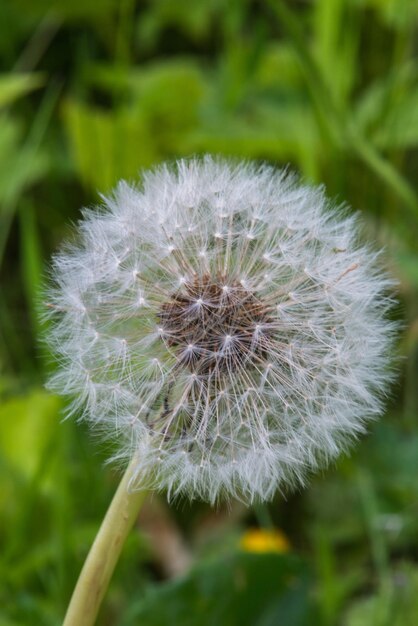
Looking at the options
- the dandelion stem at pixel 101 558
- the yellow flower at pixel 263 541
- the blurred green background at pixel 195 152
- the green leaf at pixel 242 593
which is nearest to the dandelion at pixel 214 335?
the dandelion stem at pixel 101 558

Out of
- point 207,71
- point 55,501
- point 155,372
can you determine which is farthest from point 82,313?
point 207,71

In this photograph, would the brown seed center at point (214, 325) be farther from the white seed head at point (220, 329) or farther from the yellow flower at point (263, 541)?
the yellow flower at point (263, 541)

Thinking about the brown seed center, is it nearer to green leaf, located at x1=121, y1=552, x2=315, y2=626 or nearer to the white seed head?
the white seed head

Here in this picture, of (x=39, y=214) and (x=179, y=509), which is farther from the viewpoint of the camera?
(x=39, y=214)

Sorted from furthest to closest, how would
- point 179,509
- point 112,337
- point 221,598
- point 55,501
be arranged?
point 179,509
point 55,501
point 221,598
point 112,337

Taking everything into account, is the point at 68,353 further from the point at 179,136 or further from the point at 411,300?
the point at 179,136

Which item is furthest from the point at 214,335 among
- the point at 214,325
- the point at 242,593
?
the point at 242,593

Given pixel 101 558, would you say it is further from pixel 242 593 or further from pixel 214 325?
pixel 242 593

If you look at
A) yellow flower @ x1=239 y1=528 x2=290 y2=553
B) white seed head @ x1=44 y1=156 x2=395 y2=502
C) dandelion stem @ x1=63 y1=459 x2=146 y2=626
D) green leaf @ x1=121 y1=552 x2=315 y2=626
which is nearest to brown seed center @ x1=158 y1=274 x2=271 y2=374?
white seed head @ x1=44 y1=156 x2=395 y2=502
